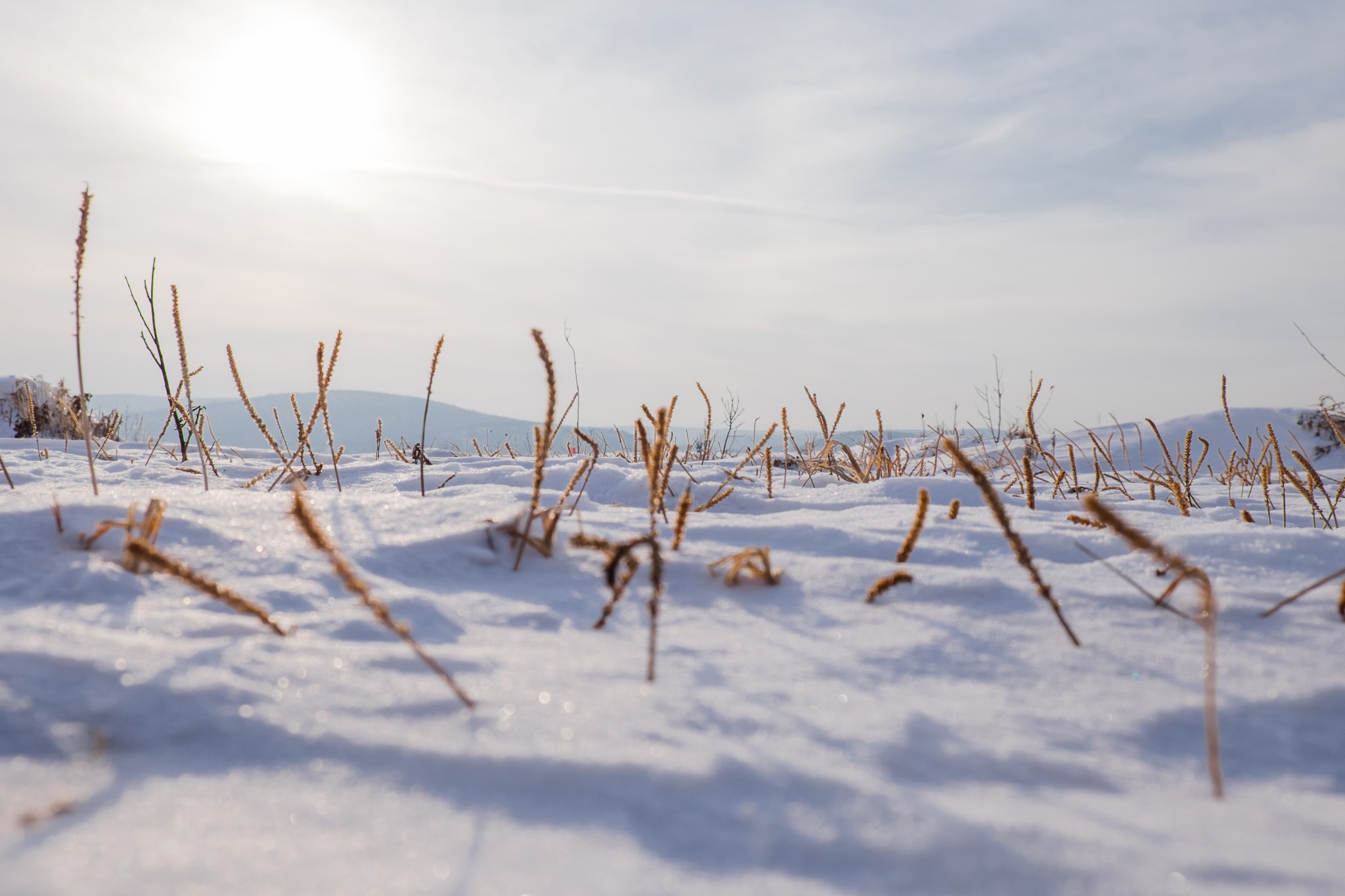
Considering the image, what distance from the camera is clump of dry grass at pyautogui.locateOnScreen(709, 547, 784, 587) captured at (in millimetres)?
1092

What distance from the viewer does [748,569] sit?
113 cm

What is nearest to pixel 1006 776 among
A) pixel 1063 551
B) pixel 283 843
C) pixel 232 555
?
pixel 283 843

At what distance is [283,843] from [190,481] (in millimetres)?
2058

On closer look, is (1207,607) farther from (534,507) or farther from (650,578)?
(534,507)

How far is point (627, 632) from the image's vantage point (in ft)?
3.02

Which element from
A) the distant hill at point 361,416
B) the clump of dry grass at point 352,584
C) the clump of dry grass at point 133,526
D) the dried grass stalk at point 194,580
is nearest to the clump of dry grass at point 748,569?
the clump of dry grass at point 352,584

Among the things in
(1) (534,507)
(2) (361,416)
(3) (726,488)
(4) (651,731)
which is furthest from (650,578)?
(2) (361,416)

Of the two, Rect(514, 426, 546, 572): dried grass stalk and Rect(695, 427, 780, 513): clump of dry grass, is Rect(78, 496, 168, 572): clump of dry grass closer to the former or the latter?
Rect(514, 426, 546, 572): dried grass stalk

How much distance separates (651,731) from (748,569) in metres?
0.50

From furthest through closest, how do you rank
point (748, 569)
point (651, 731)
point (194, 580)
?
point (748, 569) → point (194, 580) → point (651, 731)

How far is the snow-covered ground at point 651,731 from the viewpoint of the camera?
1.68 feet

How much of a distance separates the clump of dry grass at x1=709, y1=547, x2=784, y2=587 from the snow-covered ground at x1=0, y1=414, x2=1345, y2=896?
33mm

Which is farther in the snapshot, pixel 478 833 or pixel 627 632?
pixel 627 632

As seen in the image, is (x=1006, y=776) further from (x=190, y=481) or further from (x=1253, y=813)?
(x=190, y=481)
